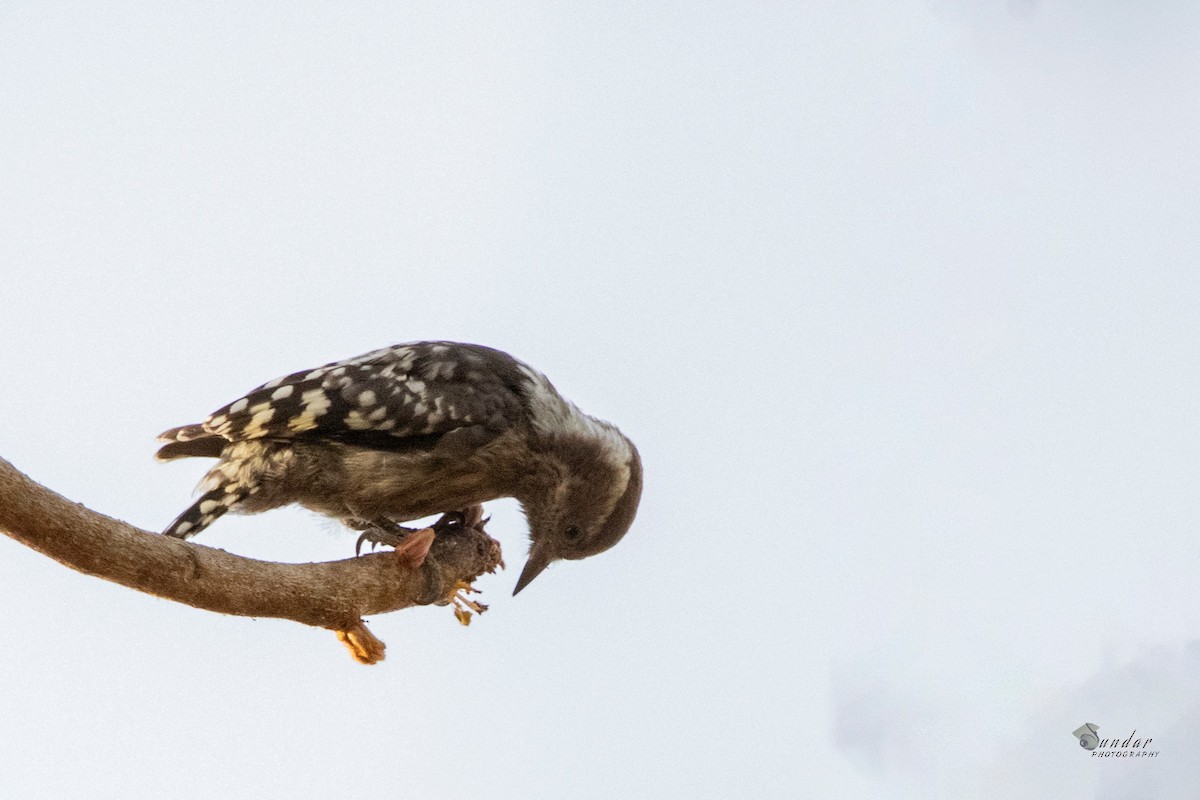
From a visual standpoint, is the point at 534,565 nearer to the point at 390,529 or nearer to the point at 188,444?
the point at 390,529

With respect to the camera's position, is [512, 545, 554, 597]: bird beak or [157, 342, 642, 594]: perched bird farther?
[512, 545, 554, 597]: bird beak

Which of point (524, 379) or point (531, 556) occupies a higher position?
point (524, 379)

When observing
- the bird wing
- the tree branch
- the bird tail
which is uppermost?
the bird wing

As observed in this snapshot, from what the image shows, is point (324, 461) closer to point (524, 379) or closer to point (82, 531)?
point (524, 379)

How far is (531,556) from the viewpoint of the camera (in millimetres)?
5730

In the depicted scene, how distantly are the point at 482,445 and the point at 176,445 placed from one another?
4.65 ft

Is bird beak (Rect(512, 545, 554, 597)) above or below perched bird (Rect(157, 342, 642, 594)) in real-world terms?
below

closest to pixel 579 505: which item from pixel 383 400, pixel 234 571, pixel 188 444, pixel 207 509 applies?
pixel 383 400

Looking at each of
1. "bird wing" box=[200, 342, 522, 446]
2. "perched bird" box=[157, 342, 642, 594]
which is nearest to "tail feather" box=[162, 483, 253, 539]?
"perched bird" box=[157, 342, 642, 594]

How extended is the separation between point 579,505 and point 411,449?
2.88 ft

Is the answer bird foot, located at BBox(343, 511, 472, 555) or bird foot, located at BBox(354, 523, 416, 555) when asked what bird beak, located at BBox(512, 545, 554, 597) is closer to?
bird foot, located at BBox(343, 511, 472, 555)

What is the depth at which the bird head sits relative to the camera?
5.61 m

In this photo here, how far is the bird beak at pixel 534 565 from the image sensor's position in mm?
5660

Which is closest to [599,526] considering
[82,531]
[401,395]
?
[401,395]
